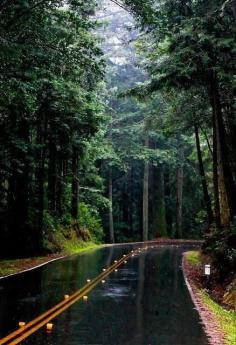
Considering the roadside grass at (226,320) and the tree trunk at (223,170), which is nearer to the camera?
the roadside grass at (226,320)

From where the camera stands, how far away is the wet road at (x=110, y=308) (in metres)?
9.22

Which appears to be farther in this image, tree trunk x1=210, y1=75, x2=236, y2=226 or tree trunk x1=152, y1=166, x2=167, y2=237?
tree trunk x1=152, y1=166, x2=167, y2=237

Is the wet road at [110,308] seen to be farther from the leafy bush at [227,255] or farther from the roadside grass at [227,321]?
the leafy bush at [227,255]

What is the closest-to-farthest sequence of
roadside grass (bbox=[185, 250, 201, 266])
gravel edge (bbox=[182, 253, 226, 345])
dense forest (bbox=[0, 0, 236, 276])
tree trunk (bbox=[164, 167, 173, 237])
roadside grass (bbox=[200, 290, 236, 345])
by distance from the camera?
gravel edge (bbox=[182, 253, 226, 345]), roadside grass (bbox=[200, 290, 236, 345]), dense forest (bbox=[0, 0, 236, 276]), roadside grass (bbox=[185, 250, 201, 266]), tree trunk (bbox=[164, 167, 173, 237])

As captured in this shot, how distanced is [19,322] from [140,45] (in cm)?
1694

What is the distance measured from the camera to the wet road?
9.22 m

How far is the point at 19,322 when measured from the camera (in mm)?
10047

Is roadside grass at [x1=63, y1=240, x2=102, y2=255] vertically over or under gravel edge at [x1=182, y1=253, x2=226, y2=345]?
over

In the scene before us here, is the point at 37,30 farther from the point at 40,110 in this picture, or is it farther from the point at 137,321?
the point at 137,321

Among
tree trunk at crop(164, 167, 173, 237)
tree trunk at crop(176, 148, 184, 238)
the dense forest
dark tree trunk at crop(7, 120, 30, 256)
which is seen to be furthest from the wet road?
tree trunk at crop(164, 167, 173, 237)

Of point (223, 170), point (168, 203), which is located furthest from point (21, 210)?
point (168, 203)

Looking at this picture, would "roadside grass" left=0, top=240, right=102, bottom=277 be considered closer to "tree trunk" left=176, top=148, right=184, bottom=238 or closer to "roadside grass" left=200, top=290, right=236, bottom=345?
"roadside grass" left=200, top=290, right=236, bottom=345

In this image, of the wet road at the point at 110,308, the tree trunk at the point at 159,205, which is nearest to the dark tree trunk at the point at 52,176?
the wet road at the point at 110,308

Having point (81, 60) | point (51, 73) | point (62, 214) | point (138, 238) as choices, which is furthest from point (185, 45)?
point (138, 238)
